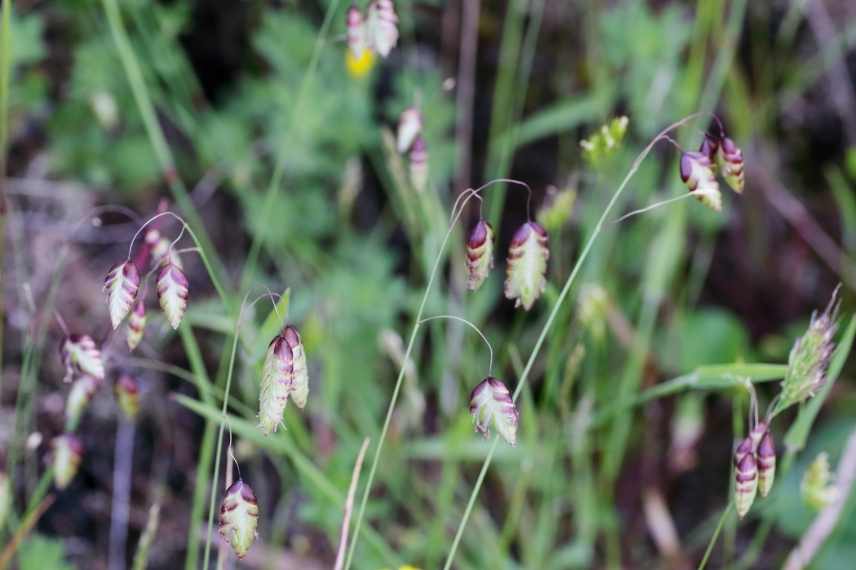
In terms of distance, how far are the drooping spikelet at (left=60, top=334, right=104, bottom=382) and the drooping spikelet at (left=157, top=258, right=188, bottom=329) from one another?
0.27 metres

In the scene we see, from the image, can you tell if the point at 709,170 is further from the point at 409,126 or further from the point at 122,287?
the point at 122,287

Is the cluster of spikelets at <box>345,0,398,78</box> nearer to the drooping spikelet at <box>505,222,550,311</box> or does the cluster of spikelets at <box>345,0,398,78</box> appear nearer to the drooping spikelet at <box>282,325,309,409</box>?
the drooping spikelet at <box>505,222,550,311</box>

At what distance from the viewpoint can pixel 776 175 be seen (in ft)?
9.19

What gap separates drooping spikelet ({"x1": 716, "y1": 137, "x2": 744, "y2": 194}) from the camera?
147 cm

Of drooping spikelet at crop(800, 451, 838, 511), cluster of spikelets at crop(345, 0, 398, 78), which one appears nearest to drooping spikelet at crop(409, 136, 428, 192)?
cluster of spikelets at crop(345, 0, 398, 78)

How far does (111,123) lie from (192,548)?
1133mm

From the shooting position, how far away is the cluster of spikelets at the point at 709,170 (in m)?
1.42

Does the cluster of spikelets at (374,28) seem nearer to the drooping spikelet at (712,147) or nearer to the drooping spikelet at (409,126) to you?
the drooping spikelet at (409,126)

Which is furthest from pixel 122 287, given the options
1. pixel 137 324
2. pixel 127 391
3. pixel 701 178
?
pixel 701 178

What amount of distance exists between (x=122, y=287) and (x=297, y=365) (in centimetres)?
26

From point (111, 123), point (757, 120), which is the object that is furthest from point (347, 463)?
point (757, 120)

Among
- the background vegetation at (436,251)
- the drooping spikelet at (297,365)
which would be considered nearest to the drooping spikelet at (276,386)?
the drooping spikelet at (297,365)

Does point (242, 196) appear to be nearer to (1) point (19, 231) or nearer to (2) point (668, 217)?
(1) point (19, 231)

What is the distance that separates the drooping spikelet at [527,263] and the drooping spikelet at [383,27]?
16.2 inches
